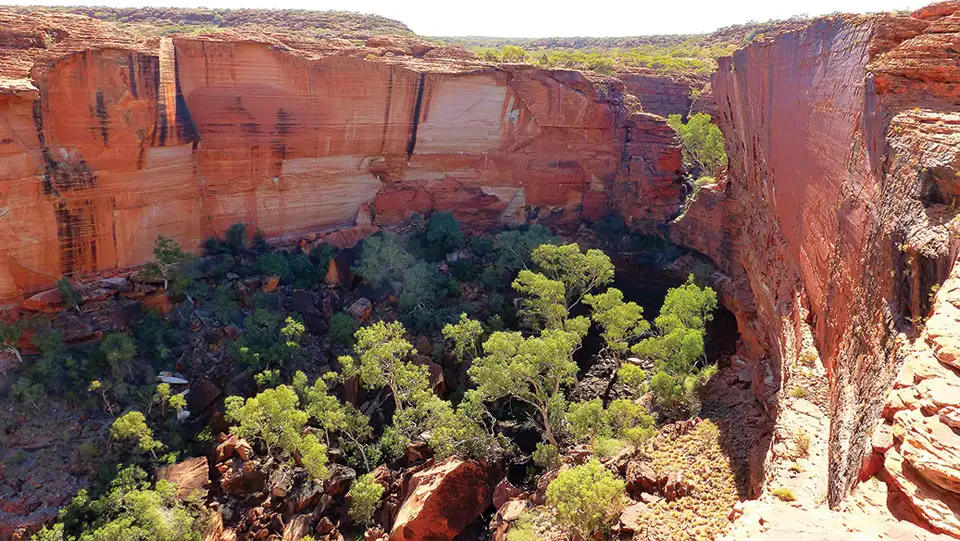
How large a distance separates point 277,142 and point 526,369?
14.7m

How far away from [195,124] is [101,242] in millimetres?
5550

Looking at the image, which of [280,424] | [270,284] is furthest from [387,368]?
[270,284]

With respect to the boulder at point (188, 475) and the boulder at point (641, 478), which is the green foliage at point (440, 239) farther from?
the boulder at point (641, 478)

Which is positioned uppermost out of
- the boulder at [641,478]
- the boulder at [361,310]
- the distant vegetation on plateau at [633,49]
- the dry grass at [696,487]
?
the distant vegetation on plateau at [633,49]

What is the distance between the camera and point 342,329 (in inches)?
885

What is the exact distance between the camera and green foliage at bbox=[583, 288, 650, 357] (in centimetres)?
2122

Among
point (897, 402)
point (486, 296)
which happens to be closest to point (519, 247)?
point (486, 296)

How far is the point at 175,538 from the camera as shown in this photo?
1564cm

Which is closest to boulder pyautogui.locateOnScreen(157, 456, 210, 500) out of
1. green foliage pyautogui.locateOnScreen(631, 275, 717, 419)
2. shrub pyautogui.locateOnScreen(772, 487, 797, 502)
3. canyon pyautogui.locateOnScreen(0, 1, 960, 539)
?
canyon pyautogui.locateOnScreen(0, 1, 960, 539)

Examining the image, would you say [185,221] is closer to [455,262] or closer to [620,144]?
[455,262]

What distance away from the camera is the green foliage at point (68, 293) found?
2022cm

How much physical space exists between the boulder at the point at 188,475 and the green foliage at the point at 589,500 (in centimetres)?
1061

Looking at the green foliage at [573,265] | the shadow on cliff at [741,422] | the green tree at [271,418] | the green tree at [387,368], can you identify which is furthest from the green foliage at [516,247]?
the green tree at [271,418]

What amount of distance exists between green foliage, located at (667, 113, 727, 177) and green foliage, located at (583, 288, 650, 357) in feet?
37.2
